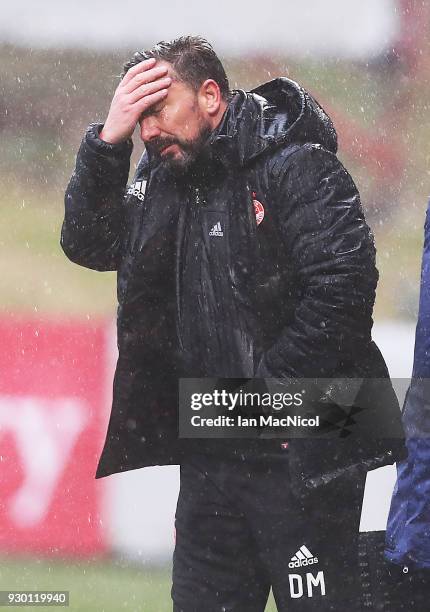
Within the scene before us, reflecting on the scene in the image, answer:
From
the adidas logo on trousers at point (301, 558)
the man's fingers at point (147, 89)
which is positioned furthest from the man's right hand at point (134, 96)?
the adidas logo on trousers at point (301, 558)

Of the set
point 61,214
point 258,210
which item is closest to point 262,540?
point 258,210

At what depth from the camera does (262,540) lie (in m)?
2.35

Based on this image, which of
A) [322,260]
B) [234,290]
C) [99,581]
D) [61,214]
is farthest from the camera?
[61,214]

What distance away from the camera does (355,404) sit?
2363 millimetres

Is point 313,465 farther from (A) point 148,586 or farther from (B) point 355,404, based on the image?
(A) point 148,586

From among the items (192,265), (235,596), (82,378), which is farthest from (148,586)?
(192,265)

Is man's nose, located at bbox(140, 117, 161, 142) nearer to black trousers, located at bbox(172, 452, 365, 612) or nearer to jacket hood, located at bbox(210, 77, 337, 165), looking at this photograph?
A: jacket hood, located at bbox(210, 77, 337, 165)

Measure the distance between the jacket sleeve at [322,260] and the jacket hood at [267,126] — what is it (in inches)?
1.6

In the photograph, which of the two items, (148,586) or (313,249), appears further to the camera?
(148,586)

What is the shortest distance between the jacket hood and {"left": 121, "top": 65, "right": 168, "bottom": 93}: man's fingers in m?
0.14

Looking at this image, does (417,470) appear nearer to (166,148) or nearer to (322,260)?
(322,260)

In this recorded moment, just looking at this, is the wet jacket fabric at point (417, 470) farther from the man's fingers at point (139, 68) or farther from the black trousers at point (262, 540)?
the man's fingers at point (139, 68)

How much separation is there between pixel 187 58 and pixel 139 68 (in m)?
0.09

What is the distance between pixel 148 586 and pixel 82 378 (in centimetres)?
57
